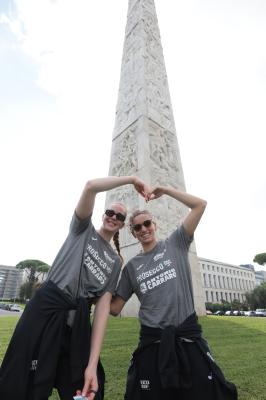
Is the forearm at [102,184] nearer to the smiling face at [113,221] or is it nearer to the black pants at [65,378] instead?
the smiling face at [113,221]

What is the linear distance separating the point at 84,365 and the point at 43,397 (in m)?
0.21

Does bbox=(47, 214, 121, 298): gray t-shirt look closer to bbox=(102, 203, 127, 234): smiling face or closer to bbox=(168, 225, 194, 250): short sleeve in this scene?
bbox=(102, 203, 127, 234): smiling face

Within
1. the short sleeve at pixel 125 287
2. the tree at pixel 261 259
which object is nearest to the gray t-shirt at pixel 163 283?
the short sleeve at pixel 125 287

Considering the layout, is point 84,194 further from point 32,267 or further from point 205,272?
point 205,272

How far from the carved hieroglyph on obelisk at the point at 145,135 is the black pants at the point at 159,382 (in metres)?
6.16

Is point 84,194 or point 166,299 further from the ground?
point 84,194

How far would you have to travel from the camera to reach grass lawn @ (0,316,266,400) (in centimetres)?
248

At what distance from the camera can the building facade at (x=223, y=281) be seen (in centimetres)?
6009

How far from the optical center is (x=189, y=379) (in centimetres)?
130

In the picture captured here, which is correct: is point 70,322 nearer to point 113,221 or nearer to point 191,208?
point 113,221

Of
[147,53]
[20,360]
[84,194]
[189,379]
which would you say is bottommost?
[189,379]

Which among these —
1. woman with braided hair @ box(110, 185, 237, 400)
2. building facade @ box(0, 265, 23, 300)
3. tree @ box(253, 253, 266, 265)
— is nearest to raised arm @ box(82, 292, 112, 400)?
woman with braided hair @ box(110, 185, 237, 400)

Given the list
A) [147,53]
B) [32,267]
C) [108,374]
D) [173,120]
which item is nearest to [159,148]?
[173,120]

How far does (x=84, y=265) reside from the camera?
4.92ft
